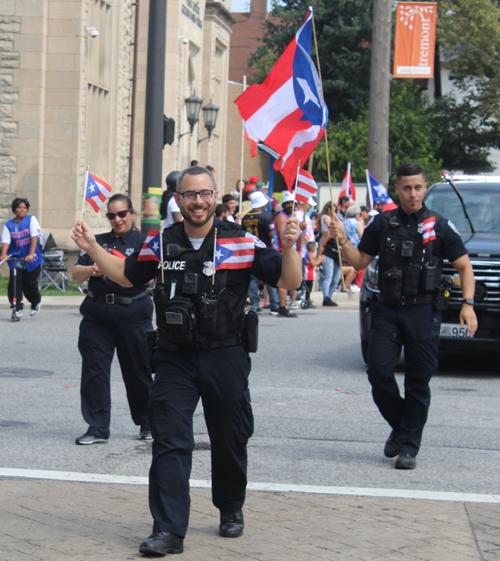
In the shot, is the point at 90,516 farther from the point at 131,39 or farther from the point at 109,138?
the point at 131,39

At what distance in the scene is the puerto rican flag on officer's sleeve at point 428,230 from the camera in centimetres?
634

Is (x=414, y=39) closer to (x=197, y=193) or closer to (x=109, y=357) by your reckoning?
(x=109, y=357)

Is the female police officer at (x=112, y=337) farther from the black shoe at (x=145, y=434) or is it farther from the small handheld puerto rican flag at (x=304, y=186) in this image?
the small handheld puerto rican flag at (x=304, y=186)

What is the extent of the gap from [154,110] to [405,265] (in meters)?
9.46

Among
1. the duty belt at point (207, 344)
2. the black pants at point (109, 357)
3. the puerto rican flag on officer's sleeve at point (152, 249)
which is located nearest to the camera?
the duty belt at point (207, 344)

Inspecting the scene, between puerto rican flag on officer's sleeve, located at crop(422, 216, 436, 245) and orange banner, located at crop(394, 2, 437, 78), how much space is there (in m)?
15.0

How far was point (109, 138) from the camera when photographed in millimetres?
24609

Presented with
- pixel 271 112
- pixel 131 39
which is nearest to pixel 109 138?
pixel 131 39

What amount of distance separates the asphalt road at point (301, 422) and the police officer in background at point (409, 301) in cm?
38

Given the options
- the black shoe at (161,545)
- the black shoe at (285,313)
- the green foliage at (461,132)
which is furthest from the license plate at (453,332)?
the green foliage at (461,132)

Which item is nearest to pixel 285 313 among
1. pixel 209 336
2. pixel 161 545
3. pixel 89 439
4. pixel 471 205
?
pixel 471 205

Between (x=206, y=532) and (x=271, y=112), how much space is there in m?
2.66

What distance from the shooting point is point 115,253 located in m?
6.92

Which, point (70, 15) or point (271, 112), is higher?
point (70, 15)
